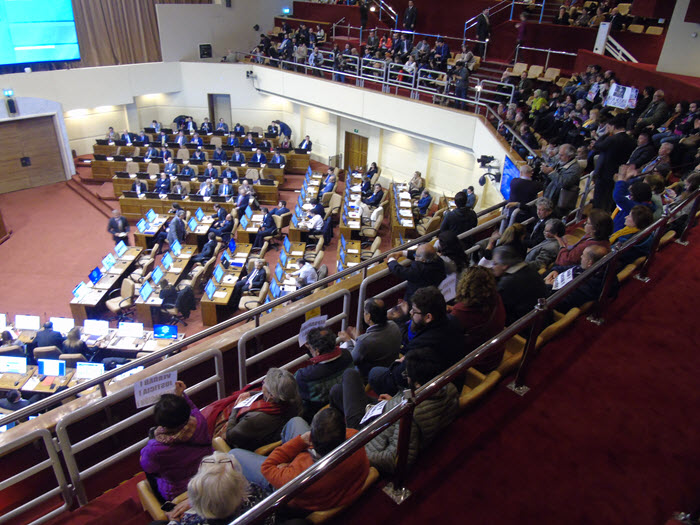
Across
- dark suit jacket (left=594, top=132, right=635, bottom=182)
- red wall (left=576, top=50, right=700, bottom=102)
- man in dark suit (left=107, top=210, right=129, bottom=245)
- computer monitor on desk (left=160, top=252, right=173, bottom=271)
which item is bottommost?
man in dark suit (left=107, top=210, right=129, bottom=245)

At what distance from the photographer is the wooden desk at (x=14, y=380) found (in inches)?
235

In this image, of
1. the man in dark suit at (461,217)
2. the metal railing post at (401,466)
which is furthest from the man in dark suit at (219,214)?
the metal railing post at (401,466)

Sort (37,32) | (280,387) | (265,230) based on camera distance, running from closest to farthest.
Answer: (280,387) < (265,230) < (37,32)

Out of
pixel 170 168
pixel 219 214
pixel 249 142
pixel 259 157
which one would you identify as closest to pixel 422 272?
pixel 219 214

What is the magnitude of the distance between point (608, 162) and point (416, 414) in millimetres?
3989

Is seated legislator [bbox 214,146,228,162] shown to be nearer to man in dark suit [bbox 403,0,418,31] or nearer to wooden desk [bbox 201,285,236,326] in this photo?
man in dark suit [bbox 403,0,418,31]

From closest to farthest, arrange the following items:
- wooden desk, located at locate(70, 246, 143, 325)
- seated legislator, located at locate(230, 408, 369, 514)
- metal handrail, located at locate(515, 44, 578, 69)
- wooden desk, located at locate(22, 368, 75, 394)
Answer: seated legislator, located at locate(230, 408, 369, 514) → wooden desk, located at locate(22, 368, 75, 394) → wooden desk, located at locate(70, 246, 143, 325) → metal handrail, located at locate(515, 44, 578, 69)

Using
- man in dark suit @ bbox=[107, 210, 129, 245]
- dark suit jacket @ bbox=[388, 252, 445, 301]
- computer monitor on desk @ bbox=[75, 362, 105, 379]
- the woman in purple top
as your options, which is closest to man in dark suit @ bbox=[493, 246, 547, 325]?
dark suit jacket @ bbox=[388, 252, 445, 301]

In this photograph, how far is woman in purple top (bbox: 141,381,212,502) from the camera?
244 centimetres

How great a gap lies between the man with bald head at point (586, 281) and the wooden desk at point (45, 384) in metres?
5.70

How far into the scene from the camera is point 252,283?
27.7 ft

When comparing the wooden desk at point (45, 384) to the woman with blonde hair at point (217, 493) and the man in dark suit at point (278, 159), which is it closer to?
the woman with blonde hair at point (217, 493)

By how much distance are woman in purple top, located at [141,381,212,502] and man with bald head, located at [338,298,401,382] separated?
1.07 metres

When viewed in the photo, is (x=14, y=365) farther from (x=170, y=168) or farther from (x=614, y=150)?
(x=170, y=168)
